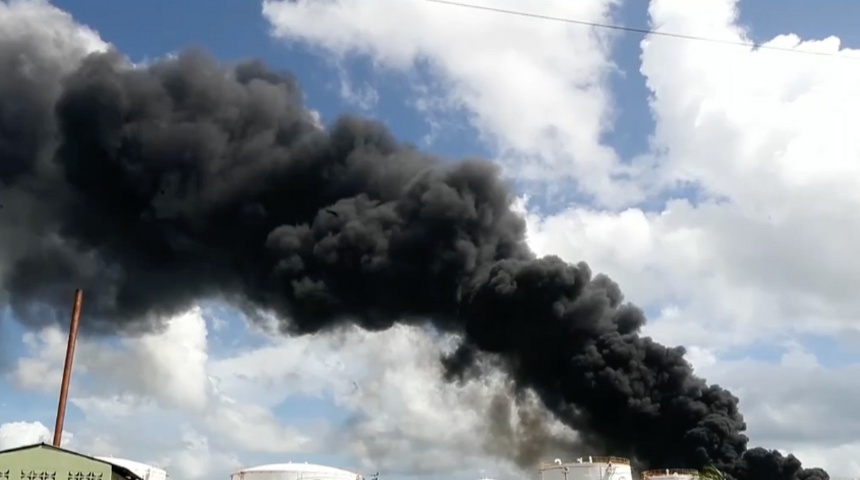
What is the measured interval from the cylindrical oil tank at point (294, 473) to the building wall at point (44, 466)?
23263 mm

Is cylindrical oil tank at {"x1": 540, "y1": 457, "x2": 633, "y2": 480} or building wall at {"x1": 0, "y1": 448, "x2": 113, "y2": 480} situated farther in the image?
cylindrical oil tank at {"x1": 540, "y1": 457, "x2": 633, "y2": 480}

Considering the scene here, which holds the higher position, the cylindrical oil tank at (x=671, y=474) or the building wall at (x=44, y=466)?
the cylindrical oil tank at (x=671, y=474)

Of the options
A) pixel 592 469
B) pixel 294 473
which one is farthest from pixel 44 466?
pixel 592 469

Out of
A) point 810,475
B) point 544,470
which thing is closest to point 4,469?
point 544,470

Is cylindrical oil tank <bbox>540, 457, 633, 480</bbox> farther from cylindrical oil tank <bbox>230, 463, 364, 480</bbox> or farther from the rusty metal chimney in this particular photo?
the rusty metal chimney

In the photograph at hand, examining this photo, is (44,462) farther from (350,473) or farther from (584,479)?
(584,479)

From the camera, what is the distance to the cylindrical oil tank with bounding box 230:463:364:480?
52.8 m

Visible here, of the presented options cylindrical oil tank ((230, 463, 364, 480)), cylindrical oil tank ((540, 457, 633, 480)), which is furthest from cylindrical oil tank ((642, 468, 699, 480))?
cylindrical oil tank ((230, 463, 364, 480))

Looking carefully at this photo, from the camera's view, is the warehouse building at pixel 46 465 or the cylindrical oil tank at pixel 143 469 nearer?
the warehouse building at pixel 46 465

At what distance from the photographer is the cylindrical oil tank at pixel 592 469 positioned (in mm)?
51688

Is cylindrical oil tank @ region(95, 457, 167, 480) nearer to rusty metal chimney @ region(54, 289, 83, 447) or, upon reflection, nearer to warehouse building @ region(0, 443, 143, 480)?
rusty metal chimney @ region(54, 289, 83, 447)

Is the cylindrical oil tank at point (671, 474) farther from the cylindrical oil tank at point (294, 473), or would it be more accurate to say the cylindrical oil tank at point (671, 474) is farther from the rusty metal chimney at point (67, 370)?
the rusty metal chimney at point (67, 370)

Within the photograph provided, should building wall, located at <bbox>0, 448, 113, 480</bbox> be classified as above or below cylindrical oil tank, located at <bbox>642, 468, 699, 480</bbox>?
below

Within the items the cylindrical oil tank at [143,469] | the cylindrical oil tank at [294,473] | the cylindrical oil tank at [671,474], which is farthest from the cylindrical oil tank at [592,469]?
the cylindrical oil tank at [143,469]
